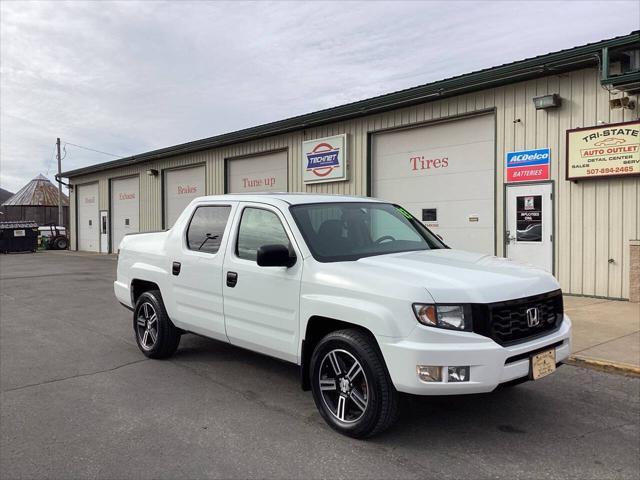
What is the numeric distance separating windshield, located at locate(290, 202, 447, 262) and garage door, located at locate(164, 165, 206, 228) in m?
17.9

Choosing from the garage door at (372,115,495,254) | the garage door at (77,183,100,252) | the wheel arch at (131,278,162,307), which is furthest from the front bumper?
the garage door at (77,183,100,252)

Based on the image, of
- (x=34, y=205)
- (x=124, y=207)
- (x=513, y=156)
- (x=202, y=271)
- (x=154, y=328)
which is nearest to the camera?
(x=202, y=271)

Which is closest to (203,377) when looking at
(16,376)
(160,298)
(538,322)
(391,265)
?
(160,298)

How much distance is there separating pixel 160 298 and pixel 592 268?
8.30 meters

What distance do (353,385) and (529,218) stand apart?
8.75 metres

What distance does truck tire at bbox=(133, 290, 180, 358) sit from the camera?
5.78m

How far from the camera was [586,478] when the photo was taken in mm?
3213

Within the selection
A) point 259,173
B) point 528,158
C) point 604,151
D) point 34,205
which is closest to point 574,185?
point 604,151

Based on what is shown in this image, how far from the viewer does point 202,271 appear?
16.9ft

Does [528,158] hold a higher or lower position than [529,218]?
higher

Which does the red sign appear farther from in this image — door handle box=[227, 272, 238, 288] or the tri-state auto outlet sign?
door handle box=[227, 272, 238, 288]

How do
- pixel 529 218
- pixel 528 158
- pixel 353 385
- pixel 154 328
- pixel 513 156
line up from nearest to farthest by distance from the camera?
1. pixel 353 385
2. pixel 154 328
3. pixel 528 158
4. pixel 529 218
5. pixel 513 156

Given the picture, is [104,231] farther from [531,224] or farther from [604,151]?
[604,151]

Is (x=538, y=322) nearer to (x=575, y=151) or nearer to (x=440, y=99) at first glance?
(x=575, y=151)
